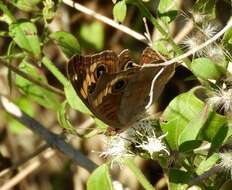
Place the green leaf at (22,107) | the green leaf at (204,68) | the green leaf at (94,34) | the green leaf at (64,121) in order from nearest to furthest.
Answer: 1. the green leaf at (204,68)
2. the green leaf at (64,121)
3. the green leaf at (22,107)
4. the green leaf at (94,34)

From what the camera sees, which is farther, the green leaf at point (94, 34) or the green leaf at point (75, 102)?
the green leaf at point (94, 34)

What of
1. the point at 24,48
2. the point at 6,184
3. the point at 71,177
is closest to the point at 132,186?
the point at 71,177

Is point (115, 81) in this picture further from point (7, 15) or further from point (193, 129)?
point (7, 15)

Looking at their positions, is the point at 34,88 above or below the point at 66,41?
below

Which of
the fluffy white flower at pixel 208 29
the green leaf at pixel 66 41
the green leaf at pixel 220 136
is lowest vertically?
the green leaf at pixel 220 136

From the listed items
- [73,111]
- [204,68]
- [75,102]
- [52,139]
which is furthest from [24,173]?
[204,68]

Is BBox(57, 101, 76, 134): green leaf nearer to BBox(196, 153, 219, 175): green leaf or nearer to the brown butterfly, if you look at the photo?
the brown butterfly

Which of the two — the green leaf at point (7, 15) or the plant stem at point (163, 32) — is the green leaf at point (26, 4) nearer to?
the green leaf at point (7, 15)

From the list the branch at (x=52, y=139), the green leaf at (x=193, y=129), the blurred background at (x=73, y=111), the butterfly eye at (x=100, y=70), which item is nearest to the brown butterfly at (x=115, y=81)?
the butterfly eye at (x=100, y=70)

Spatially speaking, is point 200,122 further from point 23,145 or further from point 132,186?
point 23,145
